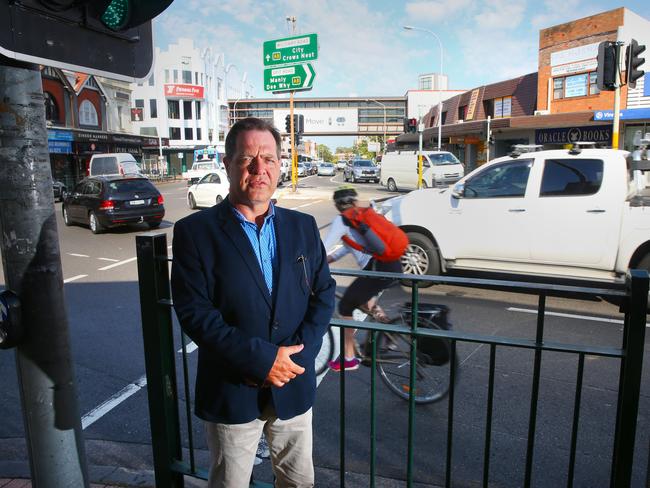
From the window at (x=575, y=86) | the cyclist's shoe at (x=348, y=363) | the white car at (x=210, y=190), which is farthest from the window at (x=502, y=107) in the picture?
the cyclist's shoe at (x=348, y=363)

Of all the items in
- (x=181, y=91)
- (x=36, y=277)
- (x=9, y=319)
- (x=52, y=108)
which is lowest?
(x=9, y=319)

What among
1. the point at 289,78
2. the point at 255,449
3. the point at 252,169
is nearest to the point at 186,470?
the point at 255,449

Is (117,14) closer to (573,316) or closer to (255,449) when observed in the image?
(255,449)

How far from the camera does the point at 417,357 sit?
3922 millimetres

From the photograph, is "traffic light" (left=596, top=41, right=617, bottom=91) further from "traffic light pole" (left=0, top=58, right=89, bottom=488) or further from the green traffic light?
"traffic light pole" (left=0, top=58, right=89, bottom=488)

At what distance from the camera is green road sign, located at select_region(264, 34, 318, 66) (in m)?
21.2

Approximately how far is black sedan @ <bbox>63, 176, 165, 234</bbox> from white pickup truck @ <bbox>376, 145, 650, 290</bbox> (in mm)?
8384

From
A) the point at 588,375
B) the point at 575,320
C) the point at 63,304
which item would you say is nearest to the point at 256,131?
the point at 63,304

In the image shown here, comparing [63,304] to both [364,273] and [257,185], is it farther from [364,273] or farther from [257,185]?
[364,273]

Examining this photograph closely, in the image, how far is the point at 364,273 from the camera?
246 cm

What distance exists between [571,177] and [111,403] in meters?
6.00

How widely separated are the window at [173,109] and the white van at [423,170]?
51.1 meters

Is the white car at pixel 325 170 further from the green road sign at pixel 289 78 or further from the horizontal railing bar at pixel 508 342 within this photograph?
the horizontal railing bar at pixel 508 342

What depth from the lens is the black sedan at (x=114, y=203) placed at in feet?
44.9
